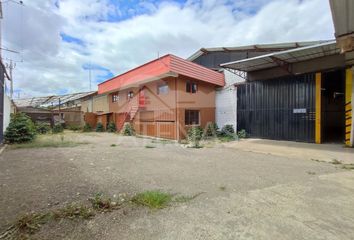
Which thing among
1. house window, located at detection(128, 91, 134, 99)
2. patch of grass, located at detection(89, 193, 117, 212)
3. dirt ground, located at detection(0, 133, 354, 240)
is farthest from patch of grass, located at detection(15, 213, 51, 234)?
house window, located at detection(128, 91, 134, 99)

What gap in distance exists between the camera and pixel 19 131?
459 inches

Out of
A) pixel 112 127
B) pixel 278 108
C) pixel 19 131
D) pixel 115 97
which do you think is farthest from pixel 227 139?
pixel 115 97

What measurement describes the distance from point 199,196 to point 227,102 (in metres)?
12.7

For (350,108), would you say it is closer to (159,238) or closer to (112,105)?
(159,238)

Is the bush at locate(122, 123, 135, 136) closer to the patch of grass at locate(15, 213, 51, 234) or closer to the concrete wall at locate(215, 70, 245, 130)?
the concrete wall at locate(215, 70, 245, 130)

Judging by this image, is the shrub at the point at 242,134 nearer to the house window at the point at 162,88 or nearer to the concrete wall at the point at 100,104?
the house window at the point at 162,88

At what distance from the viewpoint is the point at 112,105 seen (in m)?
21.5

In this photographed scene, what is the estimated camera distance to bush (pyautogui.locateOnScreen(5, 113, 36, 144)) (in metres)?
11.4

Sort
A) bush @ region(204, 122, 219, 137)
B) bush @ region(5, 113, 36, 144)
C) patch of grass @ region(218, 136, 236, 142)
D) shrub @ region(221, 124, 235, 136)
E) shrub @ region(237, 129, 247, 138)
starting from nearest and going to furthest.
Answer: bush @ region(5, 113, 36, 144), patch of grass @ region(218, 136, 236, 142), shrub @ region(237, 129, 247, 138), shrub @ region(221, 124, 235, 136), bush @ region(204, 122, 219, 137)

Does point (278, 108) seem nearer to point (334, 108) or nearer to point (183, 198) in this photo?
point (334, 108)

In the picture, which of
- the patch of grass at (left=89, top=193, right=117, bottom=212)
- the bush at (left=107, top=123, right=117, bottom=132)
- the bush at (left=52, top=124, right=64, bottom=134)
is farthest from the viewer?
the bush at (left=107, top=123, right=117, bottom=132)

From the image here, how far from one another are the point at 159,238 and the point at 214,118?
47.1 feet

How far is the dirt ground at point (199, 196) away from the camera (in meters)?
2.79

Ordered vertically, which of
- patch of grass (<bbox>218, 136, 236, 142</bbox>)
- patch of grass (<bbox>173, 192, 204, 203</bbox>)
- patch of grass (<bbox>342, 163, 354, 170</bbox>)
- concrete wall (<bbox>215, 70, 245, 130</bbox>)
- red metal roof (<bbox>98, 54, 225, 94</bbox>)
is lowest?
patch of grass (<bbox>342, 163, 354, 170</bbox>)
